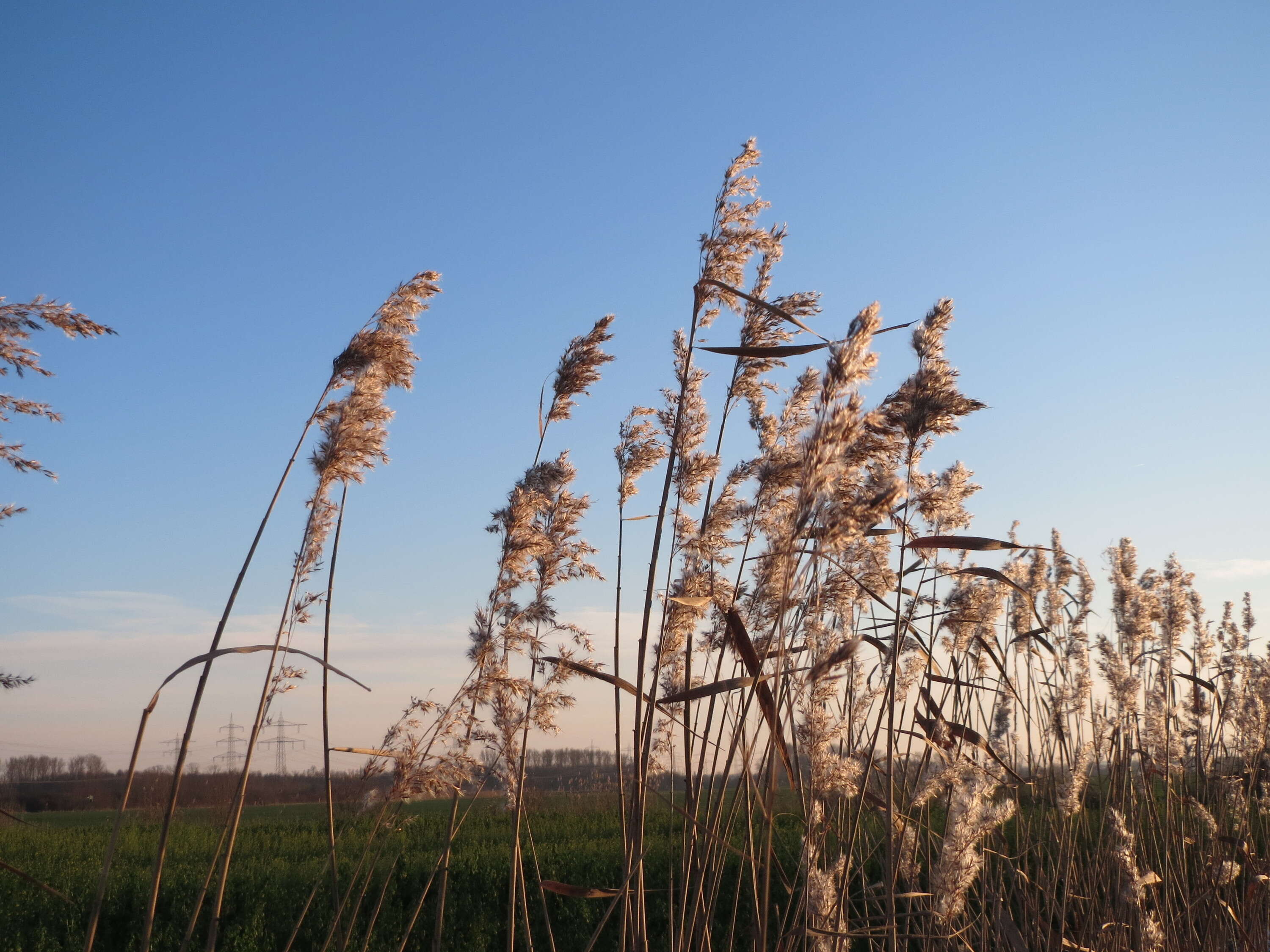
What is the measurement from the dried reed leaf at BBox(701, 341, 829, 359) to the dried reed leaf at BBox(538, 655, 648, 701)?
0.77 metres

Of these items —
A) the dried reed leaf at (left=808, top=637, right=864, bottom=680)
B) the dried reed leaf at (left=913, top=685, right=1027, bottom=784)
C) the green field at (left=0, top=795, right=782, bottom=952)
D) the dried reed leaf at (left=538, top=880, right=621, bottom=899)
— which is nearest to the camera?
the dried reed leaf at (left=808, top=637, right=864, bottom=680)

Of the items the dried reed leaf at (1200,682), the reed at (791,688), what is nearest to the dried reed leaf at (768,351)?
the reed at (791,688)

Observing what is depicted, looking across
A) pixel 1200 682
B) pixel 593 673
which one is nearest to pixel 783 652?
pixel 593 673

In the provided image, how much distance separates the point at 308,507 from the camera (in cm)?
254

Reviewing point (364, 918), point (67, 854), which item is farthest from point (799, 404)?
point (67, 854)

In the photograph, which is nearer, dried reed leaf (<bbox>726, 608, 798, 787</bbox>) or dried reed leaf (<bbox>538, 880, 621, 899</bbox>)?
dried reed leaf (<bbox>726, 608, 798, 787</bbox>)

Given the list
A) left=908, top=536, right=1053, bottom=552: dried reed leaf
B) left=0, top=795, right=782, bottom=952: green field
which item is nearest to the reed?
left=908, top=536, right=1053, bottom=552: dried reed leaf

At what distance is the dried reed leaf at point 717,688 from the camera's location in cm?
179

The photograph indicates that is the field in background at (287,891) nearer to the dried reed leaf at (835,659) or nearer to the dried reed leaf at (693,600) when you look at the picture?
the dried reed leaf at (693,600)

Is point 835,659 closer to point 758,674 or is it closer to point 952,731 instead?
point 758,674

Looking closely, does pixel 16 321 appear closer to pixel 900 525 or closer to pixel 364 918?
pixel 900 525

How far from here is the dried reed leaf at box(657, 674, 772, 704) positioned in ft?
5.87

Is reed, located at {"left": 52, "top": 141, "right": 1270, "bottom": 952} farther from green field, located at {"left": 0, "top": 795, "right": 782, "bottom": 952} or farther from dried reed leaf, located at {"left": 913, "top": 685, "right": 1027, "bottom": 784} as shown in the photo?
green field, located at {"left": 0, "top": 795, "right": 782, "bottom": 952}

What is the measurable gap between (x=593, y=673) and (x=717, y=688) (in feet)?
1.25
